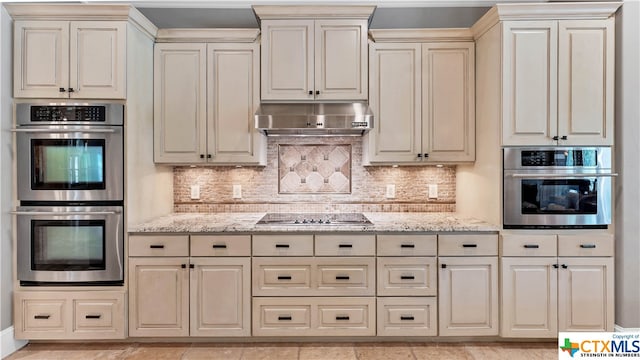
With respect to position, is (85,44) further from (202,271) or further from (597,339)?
(597,339)

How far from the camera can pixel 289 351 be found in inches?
108

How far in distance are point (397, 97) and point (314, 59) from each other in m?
0.75

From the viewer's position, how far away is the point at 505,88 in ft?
9.02

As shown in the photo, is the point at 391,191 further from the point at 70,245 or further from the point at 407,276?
the point at 70,245

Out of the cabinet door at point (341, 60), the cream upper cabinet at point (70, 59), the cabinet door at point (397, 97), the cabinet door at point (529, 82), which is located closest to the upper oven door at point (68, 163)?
the cream upper cabinet at point (70, 59)

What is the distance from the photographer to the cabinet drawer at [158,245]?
9.07 ft

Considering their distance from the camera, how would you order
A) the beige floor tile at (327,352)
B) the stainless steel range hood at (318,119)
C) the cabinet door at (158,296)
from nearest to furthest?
the beige floor tile at (327,352) → the cabinet door at (158,296) → the stainless steel range hood at (318,119)

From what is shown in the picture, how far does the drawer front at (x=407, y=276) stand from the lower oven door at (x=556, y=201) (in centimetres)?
70

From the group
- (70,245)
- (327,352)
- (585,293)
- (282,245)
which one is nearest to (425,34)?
(282,245)

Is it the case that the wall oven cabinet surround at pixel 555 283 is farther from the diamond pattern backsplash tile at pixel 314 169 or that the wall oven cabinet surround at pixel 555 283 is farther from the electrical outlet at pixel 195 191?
the electrical outlet at pixel 195 191

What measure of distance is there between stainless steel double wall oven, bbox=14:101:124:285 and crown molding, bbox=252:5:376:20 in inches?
52.7

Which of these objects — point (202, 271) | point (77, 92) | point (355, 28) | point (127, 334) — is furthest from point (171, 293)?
point (355, 28)

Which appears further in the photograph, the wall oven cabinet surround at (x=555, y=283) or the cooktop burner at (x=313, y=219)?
the cooktop burner at (x=313, y=219)

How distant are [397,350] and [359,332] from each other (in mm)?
302
